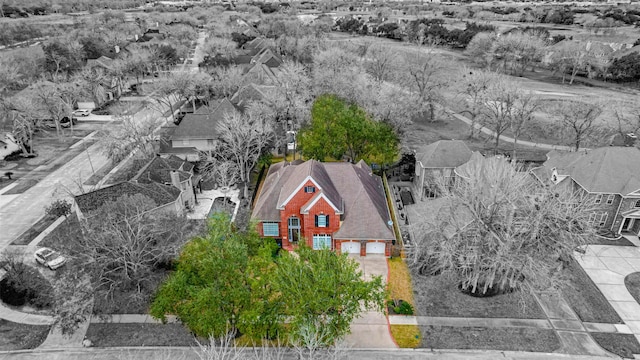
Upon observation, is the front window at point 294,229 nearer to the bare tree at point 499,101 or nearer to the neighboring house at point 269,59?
the bare tree at point 499,101

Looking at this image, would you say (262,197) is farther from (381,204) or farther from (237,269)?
(237,269)

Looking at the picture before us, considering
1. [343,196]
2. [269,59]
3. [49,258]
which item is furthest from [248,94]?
[49,258]

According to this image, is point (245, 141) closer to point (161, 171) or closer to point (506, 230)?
point (161, 171)

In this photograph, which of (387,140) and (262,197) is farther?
(387,140)

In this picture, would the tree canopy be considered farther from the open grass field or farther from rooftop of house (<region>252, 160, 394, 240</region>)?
the open grass field

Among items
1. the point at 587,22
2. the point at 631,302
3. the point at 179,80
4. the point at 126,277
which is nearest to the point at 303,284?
the point at 126,277

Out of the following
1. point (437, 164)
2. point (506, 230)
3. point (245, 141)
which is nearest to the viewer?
point (506, 230)
